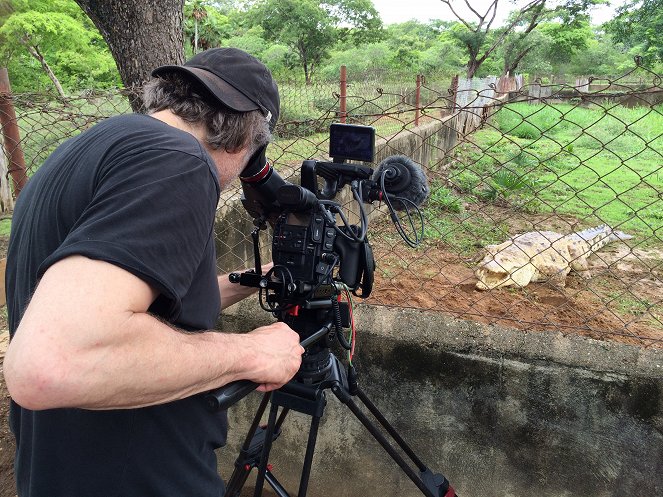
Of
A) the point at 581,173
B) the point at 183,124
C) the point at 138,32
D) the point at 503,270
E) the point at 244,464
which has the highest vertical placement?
the point at 138,32

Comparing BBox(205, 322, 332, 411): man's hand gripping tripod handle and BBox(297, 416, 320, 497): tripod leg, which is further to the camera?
BBox(297, 416, 320, 497): tripod leg

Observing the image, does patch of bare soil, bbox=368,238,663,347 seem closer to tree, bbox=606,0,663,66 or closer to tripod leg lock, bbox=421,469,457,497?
tripod leg lock, bbox=421,469,457,497

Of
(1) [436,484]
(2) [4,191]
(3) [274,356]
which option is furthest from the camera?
(2) [4,191]

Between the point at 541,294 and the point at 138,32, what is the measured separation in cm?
306

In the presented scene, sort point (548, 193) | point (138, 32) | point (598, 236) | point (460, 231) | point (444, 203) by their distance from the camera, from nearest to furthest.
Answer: point (138, 32) < point (598, 236) < point (460, 231) < point (444, 203) < point (548, 193)

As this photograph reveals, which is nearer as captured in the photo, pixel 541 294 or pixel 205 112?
pixel 205 112

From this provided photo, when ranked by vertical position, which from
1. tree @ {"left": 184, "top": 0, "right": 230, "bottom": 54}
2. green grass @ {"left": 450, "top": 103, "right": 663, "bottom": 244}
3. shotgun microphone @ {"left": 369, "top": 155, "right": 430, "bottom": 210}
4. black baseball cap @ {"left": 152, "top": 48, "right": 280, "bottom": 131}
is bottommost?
green grass @ {"left": 450, "top": 103, "right": 663, "bottom": 244}

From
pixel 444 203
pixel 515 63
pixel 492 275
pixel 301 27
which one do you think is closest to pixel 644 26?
pixel 515 63

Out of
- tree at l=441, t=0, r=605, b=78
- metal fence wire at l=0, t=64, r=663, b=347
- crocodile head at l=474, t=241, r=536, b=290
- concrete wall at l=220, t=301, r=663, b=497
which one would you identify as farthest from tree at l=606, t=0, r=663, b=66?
concrete wall at l=220, t=301, r=663, b=497

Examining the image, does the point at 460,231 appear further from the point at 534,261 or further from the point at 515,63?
the point at 515,63

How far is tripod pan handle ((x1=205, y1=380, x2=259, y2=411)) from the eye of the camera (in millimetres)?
954

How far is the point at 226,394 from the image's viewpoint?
38.3 inches

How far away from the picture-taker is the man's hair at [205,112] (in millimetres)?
1154

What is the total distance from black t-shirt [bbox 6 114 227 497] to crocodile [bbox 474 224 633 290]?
96.6 inches
